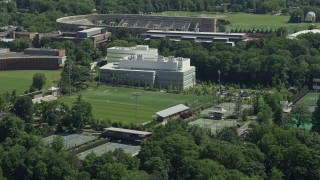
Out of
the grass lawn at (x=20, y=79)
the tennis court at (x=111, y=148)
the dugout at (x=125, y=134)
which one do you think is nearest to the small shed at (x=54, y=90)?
the grass lawn at (x=20, y=79)

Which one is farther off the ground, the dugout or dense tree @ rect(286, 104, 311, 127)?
dense tree @ rect(286, 104, 311, 127)

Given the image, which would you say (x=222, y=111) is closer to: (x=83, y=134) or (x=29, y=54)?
(x=83, y=134)

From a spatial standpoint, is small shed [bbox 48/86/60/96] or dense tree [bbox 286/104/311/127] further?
small shed [bbox 48/86/60/96]

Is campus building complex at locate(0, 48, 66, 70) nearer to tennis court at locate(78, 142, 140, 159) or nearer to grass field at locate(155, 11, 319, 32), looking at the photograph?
tennis court at locate(78, 142, 140, 159)

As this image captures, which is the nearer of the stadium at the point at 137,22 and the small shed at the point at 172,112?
the small shed at the point at 172,112

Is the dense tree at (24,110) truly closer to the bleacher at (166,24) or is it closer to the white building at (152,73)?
the white building at (152,73)

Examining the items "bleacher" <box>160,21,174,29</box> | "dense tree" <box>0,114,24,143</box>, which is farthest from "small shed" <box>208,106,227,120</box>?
"bleacher" <box>160,21,174,29</box>

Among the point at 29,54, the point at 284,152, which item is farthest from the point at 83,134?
the point at 29,54

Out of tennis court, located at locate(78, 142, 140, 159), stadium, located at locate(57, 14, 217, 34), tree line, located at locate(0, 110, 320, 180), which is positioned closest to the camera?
tree line, located at locate(0, 110, 320, 180)
